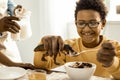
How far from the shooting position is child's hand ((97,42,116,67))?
0.95 metres

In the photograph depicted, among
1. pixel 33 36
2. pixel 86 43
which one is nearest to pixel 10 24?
pixel 86 43

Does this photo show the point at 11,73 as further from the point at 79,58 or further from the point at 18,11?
the point at 18,11

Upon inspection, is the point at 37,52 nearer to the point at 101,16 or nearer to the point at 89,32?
the point at 89,32

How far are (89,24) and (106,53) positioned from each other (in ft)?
1.44

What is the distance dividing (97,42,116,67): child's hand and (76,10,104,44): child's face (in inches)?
15.0

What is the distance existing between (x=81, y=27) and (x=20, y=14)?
93 cm

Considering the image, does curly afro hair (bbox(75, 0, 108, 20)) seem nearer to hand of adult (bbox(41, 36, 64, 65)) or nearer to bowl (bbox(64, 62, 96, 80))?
hand of adult (bbox(41, 36, 64, 65))

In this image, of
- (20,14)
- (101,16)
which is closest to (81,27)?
(101,16)

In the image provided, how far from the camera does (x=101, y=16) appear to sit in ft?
4.87

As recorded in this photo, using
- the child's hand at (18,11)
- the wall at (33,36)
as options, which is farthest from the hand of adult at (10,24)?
the wall at (33,36)

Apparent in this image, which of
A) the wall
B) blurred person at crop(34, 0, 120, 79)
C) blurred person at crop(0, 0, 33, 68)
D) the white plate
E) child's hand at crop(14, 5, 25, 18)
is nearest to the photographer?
the white plate

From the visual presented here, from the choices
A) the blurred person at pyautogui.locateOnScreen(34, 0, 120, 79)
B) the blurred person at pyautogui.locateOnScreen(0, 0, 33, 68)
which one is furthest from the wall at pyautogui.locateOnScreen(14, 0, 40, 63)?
the blurred person at pyautogui.locateOnScreen(34, 0, 120, 79)

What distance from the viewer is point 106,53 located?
0.97 m

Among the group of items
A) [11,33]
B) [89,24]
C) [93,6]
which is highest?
[93,6]
